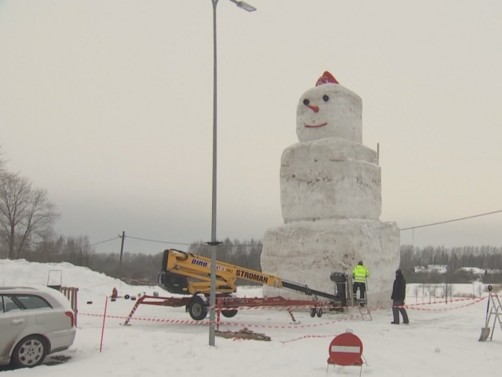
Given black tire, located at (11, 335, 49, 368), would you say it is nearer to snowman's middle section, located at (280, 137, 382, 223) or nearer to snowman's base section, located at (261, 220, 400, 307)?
snowman's base section, located at (261, 220, 400, 307)

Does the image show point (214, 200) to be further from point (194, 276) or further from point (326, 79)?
point (326, 79)

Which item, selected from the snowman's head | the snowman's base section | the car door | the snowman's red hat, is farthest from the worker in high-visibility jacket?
the car door

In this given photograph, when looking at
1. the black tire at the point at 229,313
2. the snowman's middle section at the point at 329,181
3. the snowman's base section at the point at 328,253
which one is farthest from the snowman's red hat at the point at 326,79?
the black tire at the point at 229,313

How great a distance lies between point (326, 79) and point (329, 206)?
17.4 ft

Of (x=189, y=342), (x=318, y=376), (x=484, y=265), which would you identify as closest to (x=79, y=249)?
(x=189, y=342)

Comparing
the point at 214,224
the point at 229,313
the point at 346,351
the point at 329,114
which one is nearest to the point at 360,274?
the point at 229,313

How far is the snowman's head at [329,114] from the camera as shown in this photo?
1825 cm

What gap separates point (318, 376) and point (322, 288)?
9387mm

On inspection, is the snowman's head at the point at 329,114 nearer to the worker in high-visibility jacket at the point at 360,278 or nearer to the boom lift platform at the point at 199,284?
the worker in high-visibility jacket at the point at 360,278

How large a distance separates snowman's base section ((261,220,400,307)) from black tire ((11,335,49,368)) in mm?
10247

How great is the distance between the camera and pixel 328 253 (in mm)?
16625

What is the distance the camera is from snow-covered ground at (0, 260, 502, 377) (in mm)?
7707

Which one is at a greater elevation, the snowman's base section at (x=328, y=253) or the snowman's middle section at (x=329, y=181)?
the snowman's middle section at (x=329, y=181)

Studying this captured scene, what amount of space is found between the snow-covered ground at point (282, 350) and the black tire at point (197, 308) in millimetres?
251
